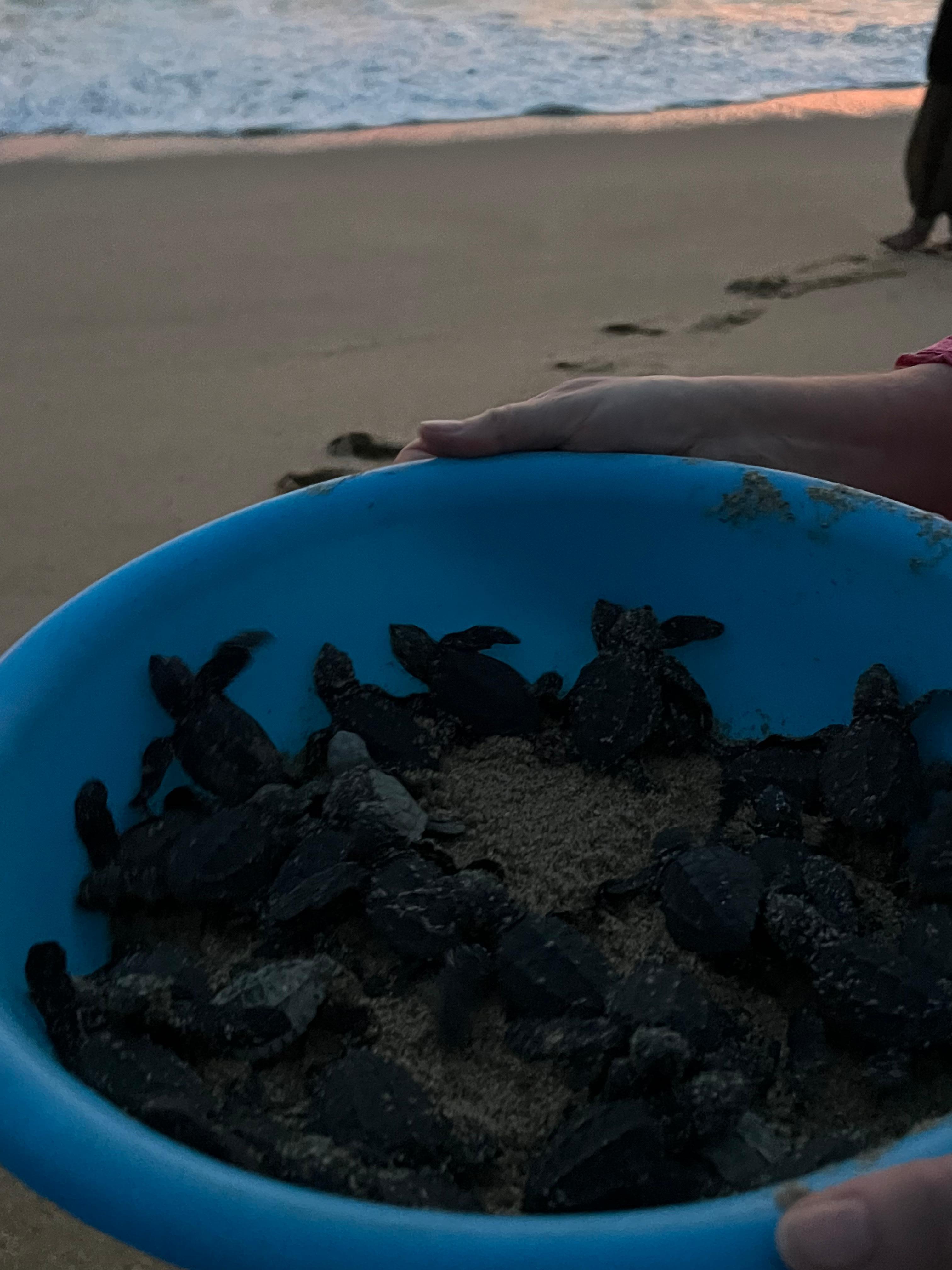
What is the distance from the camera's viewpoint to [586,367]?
177 cm

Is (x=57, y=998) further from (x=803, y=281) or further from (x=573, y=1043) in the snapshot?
(x=803, y=281)

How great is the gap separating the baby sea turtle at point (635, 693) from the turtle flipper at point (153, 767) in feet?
1.07

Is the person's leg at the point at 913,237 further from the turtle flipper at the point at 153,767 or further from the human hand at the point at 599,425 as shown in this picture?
the turtle flipper at the point at 153,767

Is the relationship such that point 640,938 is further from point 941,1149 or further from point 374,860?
point 941,1149

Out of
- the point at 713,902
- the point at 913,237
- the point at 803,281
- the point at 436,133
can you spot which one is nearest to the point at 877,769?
the point at 713,902

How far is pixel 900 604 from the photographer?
83cm

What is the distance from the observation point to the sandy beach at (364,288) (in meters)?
1.55

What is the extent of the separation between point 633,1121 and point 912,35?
3754 mm

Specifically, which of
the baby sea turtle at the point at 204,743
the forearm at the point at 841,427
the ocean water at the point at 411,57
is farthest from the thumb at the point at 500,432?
the ocean water at the point at 411,57

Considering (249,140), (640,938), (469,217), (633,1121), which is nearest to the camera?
(633,1121)

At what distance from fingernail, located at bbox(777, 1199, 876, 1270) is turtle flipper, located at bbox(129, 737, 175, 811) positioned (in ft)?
1.84

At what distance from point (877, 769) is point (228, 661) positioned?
0.50 m

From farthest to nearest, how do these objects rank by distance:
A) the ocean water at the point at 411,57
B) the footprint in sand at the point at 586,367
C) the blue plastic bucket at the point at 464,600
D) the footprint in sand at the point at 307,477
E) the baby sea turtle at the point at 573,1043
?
the ocean water at the point at 411,57, the footprint in sand at the point at 586,367, the footprint in sand at the point at 307,477, the blue plastic bucket at the point at 464,600, the baby sea turtle at the point at 573,1043

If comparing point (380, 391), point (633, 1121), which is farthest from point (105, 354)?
point (633, 1121)
